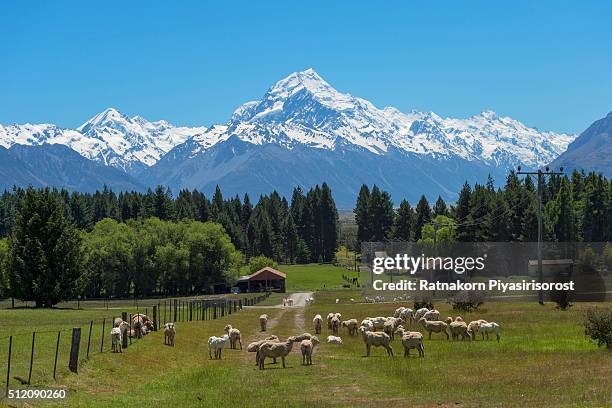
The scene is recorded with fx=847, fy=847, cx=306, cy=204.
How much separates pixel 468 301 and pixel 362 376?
36148 mm

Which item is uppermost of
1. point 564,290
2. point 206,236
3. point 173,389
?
point 206,236

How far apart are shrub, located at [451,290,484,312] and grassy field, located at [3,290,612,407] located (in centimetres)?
2001

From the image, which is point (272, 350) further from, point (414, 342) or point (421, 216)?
point (421, 216)

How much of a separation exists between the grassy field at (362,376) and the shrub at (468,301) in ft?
65.6

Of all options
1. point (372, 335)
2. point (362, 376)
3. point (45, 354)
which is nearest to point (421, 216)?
point (372, 335)

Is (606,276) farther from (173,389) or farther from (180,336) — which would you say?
(173,389)

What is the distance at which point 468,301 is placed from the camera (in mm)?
64188

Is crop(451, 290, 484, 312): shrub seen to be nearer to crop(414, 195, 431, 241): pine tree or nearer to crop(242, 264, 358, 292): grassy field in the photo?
crop(242, 264, 358, 292): grassy field

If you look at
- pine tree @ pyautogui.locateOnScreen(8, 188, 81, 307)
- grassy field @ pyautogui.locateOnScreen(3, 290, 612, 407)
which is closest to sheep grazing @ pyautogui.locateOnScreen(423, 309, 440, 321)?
grassy field @ pyautogui.locateOnScreen(3, 290, 612, 407)

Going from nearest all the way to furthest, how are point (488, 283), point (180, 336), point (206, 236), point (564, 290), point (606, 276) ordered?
point (180, 336) → point (564, 290) → point (488, 283) → point (606, 276) → point (206, 236)

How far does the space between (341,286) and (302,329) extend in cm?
8819

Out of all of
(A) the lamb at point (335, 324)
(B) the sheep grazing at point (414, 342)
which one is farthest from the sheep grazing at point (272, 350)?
(A) the lamb at point (335, 324)

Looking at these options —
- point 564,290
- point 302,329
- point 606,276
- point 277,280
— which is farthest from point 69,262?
point 277,280

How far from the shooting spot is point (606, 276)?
89750 mm
